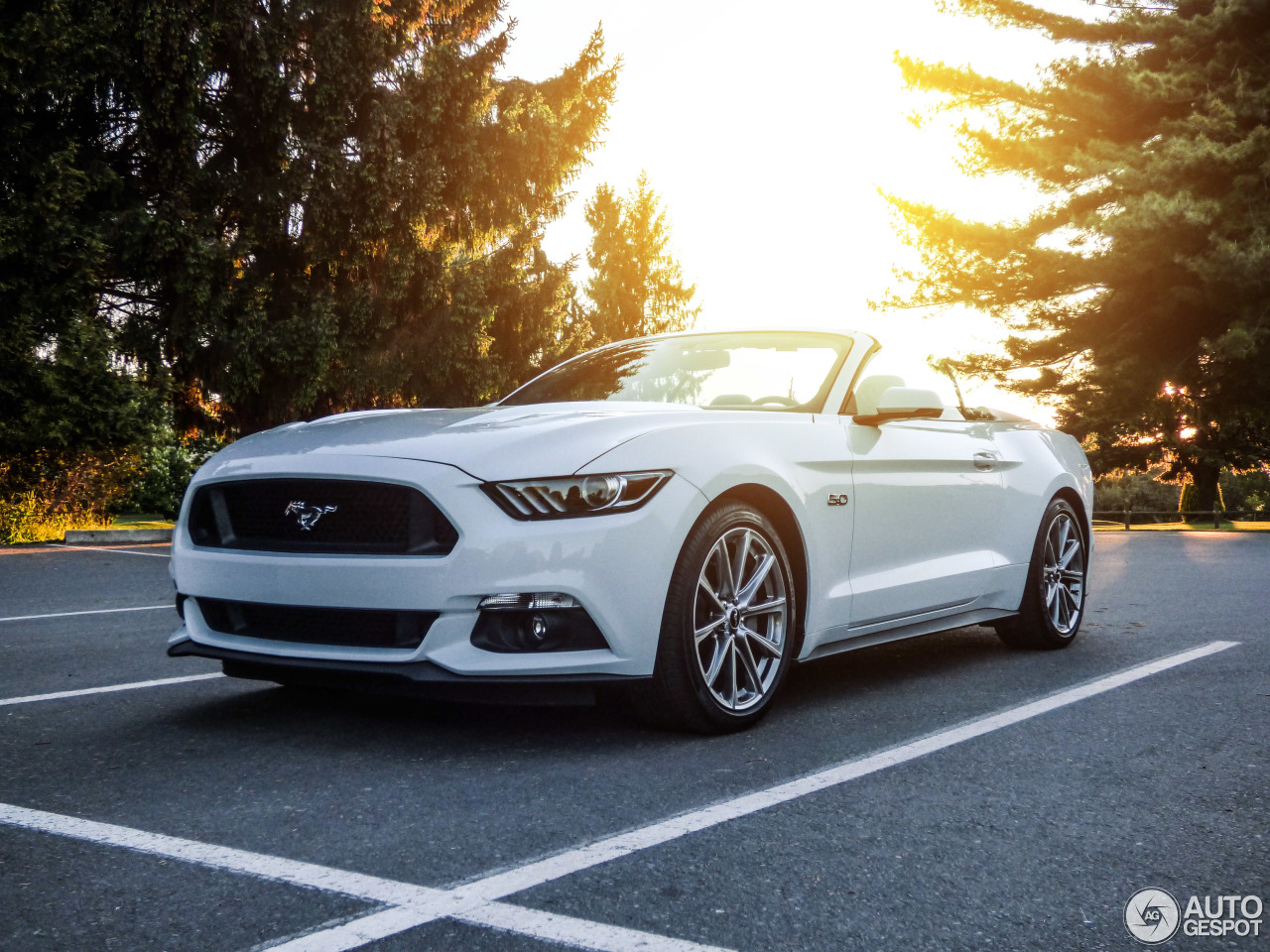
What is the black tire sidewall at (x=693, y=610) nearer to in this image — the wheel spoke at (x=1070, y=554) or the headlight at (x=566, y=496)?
the headlight at (x=566, y=496)

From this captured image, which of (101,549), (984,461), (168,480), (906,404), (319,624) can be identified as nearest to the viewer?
(319,624)

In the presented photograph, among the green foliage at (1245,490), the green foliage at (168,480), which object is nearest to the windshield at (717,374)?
the green foliage at (168,480)

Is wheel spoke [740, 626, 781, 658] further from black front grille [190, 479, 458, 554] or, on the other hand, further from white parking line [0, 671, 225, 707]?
white parking line [0, 671, 225, 707]

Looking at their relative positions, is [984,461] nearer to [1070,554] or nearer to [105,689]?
[1070,554]

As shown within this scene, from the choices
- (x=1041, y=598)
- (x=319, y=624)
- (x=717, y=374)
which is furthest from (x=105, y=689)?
(x=1041, y=598)

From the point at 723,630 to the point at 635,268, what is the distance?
3938 cm

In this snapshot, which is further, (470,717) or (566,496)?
(470,717)

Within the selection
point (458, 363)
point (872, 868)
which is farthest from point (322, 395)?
point (872, 868)

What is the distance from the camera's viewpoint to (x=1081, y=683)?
504cm

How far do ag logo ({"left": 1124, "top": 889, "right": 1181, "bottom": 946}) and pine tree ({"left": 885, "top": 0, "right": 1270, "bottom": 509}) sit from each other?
74.0 ft

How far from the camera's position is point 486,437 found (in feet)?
12.3

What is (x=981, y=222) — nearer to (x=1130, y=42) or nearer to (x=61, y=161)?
(x=1130, y=42)

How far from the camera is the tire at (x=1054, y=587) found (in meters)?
5.88

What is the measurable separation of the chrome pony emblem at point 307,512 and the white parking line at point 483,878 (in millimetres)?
1111
